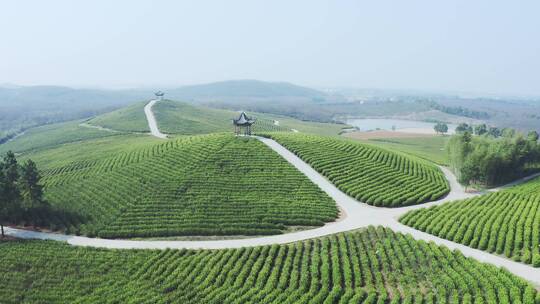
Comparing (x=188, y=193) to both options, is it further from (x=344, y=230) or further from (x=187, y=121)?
(x=187, y=121)

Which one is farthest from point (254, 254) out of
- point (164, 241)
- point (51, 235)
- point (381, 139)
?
point (381, 139)

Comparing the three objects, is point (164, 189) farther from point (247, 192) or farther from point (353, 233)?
point (353, 233)

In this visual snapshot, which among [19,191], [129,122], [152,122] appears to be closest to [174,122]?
[152,122]

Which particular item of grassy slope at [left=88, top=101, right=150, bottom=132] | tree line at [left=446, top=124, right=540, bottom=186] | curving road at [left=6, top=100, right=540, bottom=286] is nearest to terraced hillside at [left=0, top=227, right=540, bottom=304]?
curving road at [left=6, top=100, right=540, bottom=286]

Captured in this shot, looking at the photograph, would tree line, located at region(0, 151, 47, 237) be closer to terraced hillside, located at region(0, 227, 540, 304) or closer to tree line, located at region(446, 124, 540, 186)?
terraced hillside, located at region(0, 227, 540, 304)

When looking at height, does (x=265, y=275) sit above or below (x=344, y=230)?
below

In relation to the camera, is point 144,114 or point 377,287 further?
point 144,114

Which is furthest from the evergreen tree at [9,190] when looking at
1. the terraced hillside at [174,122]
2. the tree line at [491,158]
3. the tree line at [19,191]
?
the terraced hillside at [174,122]
